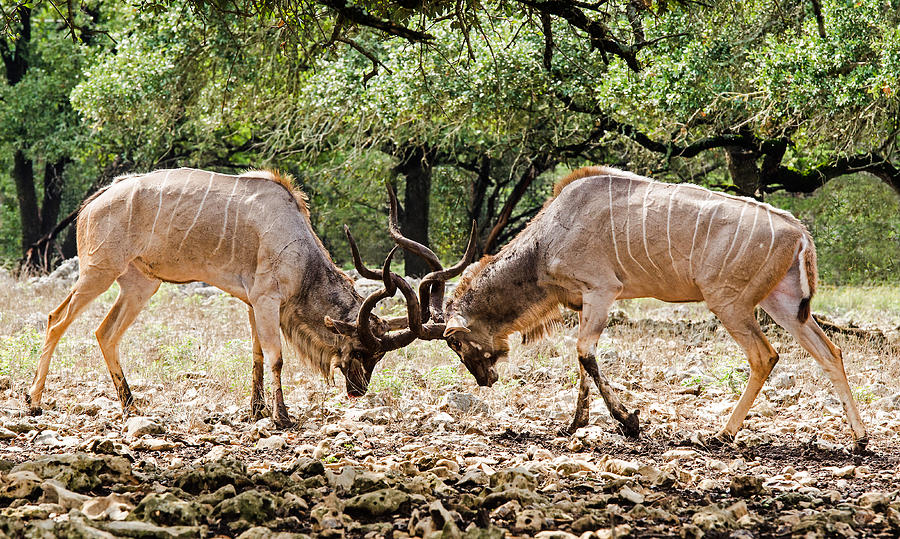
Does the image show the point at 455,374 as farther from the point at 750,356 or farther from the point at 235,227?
the point at 750,356

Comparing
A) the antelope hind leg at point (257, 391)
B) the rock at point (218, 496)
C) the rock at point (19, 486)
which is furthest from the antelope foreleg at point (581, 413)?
the rock at point (19, 486)

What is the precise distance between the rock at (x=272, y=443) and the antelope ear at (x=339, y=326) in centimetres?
165

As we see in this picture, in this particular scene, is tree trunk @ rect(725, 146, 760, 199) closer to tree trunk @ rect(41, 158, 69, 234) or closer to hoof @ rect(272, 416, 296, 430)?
hoof @ rect(272, 416, 296, 430)

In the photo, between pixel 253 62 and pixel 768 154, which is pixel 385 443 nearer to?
pixel 768 154

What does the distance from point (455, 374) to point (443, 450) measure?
2.72 metres

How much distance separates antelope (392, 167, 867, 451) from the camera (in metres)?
7.27

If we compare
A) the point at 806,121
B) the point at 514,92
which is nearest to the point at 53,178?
the point at 514,92

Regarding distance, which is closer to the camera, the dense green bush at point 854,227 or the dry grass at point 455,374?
the dry grass at point 455,374

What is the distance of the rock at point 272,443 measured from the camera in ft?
21.6

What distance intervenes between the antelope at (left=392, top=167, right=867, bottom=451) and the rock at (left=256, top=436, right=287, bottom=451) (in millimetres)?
2132

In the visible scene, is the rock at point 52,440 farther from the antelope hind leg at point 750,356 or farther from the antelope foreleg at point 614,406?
the antelope hind leg at point 750,356

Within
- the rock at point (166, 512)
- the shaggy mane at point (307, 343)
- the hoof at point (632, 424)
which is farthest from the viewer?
the shaggy mane at point (307, 343)

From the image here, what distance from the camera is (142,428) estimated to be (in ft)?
22.0

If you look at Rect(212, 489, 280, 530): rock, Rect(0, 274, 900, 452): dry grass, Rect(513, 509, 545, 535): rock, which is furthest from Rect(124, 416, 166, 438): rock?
Rect(513, 509, 545, 535): rock
